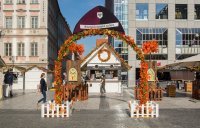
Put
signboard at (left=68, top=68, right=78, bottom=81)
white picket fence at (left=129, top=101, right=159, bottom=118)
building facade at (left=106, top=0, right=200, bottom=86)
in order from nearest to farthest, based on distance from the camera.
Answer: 1. white picket fence at (left=129, top=101, right=159, bottom=118)
2. signboard at (left=68, top=68, right=78, bottom=81)
3. building facade at (left=106, top=0, right=200, bottom=86)

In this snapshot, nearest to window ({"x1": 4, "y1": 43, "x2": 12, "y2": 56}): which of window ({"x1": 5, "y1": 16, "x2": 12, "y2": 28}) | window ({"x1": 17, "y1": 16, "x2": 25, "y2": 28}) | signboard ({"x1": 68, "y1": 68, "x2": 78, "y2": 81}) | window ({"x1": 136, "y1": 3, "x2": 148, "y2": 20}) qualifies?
window ({"x1": 5, "y1": 16, "x2": 12, "y2": 28})

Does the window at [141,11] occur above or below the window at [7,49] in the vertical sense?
above

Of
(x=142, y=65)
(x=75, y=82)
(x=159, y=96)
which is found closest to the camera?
(x=142, y=65)

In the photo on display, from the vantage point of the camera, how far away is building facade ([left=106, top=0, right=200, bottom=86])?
210 ft

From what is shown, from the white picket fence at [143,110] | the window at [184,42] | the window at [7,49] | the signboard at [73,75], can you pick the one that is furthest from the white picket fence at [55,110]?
the window at [184,42]

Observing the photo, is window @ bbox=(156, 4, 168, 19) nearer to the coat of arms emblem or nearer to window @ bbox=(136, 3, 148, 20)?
window @ bbox=(136, 3, 148, 20)

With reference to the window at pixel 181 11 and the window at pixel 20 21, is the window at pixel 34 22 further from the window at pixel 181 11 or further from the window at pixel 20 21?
the window at pixel 181 11

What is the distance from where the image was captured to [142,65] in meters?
18.6


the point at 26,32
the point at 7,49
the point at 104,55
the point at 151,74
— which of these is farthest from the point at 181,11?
the point at 151,74

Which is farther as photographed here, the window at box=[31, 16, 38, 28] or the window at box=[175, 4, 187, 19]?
the window at box=[175, 4, 187, 19]

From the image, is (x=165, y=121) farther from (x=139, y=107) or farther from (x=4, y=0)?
(x=4, y=0)

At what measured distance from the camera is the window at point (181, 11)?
214 feet

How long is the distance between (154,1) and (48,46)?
61.4 ft

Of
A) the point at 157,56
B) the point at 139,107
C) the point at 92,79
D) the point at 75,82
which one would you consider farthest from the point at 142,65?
the point at 157,56
